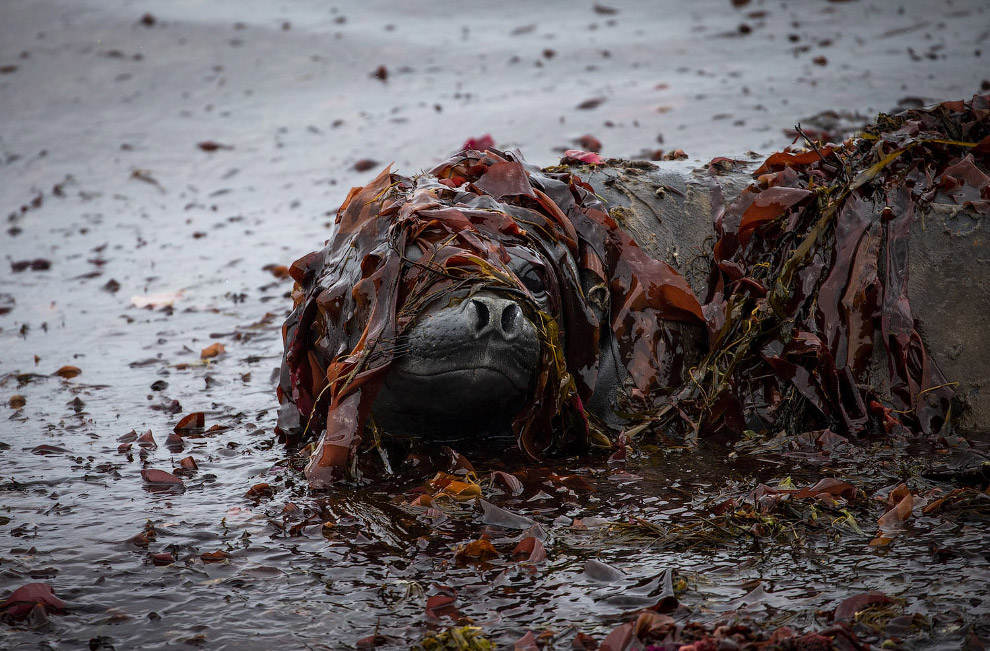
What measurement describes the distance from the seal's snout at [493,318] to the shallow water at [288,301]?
1.85ft

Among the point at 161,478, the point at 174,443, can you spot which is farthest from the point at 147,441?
the point at 161,478

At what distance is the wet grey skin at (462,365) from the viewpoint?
11.1 feet

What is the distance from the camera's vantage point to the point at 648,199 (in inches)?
173

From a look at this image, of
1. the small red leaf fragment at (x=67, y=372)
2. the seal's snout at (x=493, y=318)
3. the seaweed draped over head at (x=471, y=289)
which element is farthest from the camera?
the small red leaf fragment at (x=67, y=372)

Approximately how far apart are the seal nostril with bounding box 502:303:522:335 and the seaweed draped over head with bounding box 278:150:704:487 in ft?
0.32

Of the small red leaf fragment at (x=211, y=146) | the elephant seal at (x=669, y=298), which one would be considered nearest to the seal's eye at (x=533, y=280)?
the elephant seal at (x=669, y=298)

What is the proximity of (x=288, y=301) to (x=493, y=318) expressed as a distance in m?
3.52

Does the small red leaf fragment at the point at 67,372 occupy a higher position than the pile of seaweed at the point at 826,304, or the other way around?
the pile of seaweed at the point at 826,304

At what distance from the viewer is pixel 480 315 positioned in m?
3.39

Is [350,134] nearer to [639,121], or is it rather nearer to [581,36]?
[639,121]

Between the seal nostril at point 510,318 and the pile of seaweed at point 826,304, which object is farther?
the pile of seaweed at point 826,304

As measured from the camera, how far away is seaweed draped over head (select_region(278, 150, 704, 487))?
11.6ft

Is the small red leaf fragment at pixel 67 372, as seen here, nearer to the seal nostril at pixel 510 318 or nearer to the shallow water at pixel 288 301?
the shallow water at pixel 288 301

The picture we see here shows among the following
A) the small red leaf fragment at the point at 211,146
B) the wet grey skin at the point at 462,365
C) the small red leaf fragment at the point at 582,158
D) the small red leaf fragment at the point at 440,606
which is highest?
the small red leaf fragment at the point at 582,158
